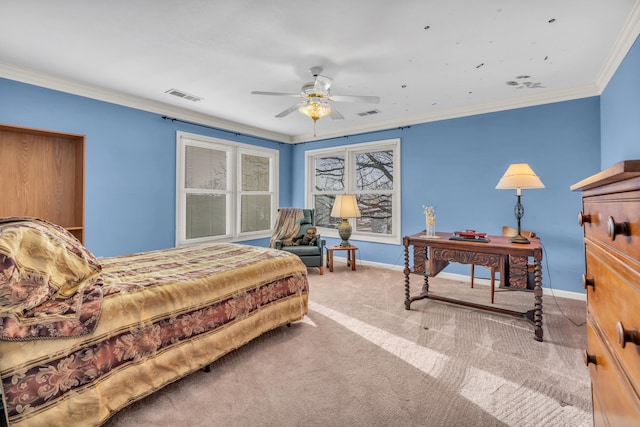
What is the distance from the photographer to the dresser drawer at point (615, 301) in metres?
0.64

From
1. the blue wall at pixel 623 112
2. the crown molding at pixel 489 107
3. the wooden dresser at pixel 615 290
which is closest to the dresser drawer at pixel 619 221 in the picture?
the wooden dresser at pixel 615 290

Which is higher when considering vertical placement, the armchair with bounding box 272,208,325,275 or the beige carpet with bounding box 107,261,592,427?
the armchair with bounding box 272,208,325,275

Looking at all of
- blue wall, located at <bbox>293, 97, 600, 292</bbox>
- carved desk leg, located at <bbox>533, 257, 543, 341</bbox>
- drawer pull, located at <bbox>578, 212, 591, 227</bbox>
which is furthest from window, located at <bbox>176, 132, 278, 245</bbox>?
drawer pull, located at <bbox>578, 212, 591, 227</bbox>

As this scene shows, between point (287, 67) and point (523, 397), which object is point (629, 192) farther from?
point (287, 67)

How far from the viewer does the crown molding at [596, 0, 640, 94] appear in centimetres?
208

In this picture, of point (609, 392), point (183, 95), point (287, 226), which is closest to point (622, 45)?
point (609, 392)

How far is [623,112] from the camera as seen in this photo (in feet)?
8.33

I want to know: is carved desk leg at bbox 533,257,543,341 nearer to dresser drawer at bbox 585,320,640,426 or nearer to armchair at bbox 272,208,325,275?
dresser drawer at bbox 585,320,640,426

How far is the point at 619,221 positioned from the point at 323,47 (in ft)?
7.77

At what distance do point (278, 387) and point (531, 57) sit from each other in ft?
11.2

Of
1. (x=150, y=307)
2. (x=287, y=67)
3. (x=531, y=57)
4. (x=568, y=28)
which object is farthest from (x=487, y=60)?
(x=150, y=307)

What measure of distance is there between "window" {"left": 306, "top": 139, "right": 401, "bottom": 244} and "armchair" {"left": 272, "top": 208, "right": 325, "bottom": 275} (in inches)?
37.4

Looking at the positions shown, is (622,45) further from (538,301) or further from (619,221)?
(619,221)

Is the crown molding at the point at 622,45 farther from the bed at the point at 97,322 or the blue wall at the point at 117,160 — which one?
the blue wall at the point at 117,160
